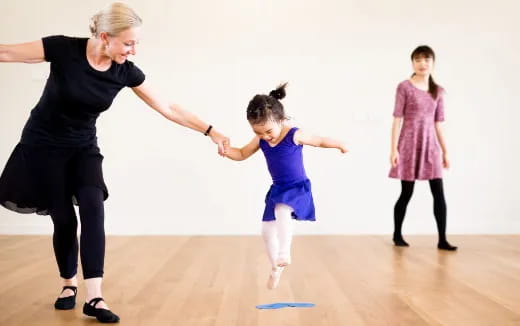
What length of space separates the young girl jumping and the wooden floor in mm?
303

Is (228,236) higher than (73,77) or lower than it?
lower

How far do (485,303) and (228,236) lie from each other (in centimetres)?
295

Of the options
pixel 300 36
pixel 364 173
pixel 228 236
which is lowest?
pixel 228 236

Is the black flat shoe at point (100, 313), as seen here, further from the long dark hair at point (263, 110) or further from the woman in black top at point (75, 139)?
the long dark hair at point (263, 110)

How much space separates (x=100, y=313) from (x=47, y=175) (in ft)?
1.96

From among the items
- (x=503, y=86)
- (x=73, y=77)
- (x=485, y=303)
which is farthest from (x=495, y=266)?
(x=73, y=77)

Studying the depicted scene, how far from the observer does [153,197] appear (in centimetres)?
614

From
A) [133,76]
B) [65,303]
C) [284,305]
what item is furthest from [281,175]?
[65,303]

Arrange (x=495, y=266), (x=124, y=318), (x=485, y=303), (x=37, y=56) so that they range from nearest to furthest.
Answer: (x=37, y=56), (x=124, y=318), (x=485, y=303), (x=495, y=266)

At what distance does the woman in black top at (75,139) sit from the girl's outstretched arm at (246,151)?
1.48 ft

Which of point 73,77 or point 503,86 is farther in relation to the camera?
point 503,86

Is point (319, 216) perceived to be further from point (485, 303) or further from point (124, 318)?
point (124, 318)

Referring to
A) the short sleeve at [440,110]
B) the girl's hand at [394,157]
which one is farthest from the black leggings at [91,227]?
the short sleeve at [440,110]

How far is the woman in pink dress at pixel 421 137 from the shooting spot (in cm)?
516
